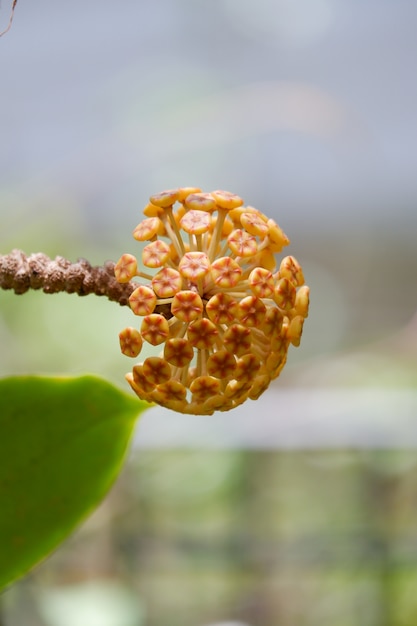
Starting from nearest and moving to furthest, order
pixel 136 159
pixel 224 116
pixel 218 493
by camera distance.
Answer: pixel 224 116 < pixel 136 159 < pixel 218 493

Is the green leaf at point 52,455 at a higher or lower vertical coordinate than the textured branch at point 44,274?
lower

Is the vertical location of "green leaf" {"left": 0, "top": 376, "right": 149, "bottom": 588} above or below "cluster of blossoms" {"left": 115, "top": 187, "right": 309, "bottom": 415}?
below

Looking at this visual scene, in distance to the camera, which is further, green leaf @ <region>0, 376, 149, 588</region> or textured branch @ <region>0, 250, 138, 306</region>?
green leaf @ <region>0, 376, 149, 588</region>

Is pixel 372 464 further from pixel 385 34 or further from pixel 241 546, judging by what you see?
pixel 385 34

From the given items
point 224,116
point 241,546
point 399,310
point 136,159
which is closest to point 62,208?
point 136,159

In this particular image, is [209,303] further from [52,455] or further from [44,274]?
[52,455]

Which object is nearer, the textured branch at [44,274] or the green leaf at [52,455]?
the textured branch at [44,274]
